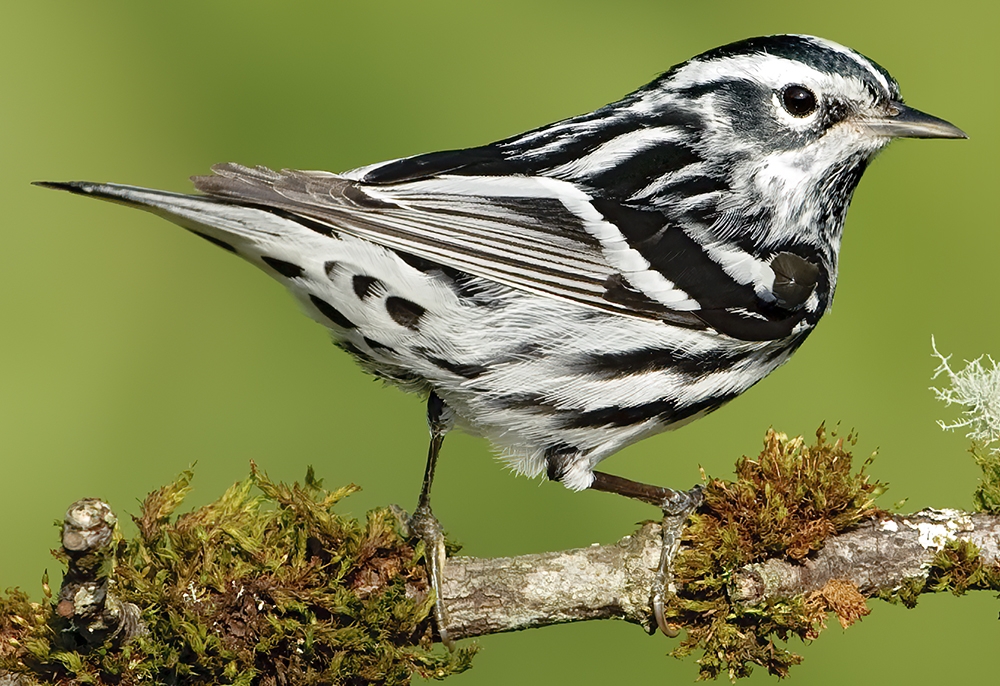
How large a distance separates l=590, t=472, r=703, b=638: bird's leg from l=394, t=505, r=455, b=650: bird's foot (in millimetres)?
514

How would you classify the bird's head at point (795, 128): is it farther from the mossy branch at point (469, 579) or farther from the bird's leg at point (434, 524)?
the bird's leg at point (434, 524)

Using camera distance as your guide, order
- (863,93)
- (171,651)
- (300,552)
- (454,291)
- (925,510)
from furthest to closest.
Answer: (863,93) < (454,291) < (925,510) < (300,552) < (171,651)

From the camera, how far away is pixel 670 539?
2498 millimetres

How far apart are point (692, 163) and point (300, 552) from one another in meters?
1.59

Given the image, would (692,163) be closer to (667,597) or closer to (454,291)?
(454,291)

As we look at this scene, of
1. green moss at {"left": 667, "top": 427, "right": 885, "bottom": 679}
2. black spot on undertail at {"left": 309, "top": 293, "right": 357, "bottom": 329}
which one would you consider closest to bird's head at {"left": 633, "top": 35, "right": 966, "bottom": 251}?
green moss at {"left": 667, "top": 427, "right": 885, "bottom": 679}

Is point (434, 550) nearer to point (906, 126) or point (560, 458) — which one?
point (560, 458)

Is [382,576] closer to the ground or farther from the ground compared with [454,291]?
closer to the ground

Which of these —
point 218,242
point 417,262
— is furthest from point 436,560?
point 218,242

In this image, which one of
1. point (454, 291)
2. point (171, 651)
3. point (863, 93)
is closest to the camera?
point (171, 651)

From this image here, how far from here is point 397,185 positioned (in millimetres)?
2758

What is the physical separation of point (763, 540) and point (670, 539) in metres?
0.23

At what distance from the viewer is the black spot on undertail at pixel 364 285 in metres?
2.62

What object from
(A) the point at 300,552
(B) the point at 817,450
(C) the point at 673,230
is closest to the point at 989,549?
(B) the point at 817,450
